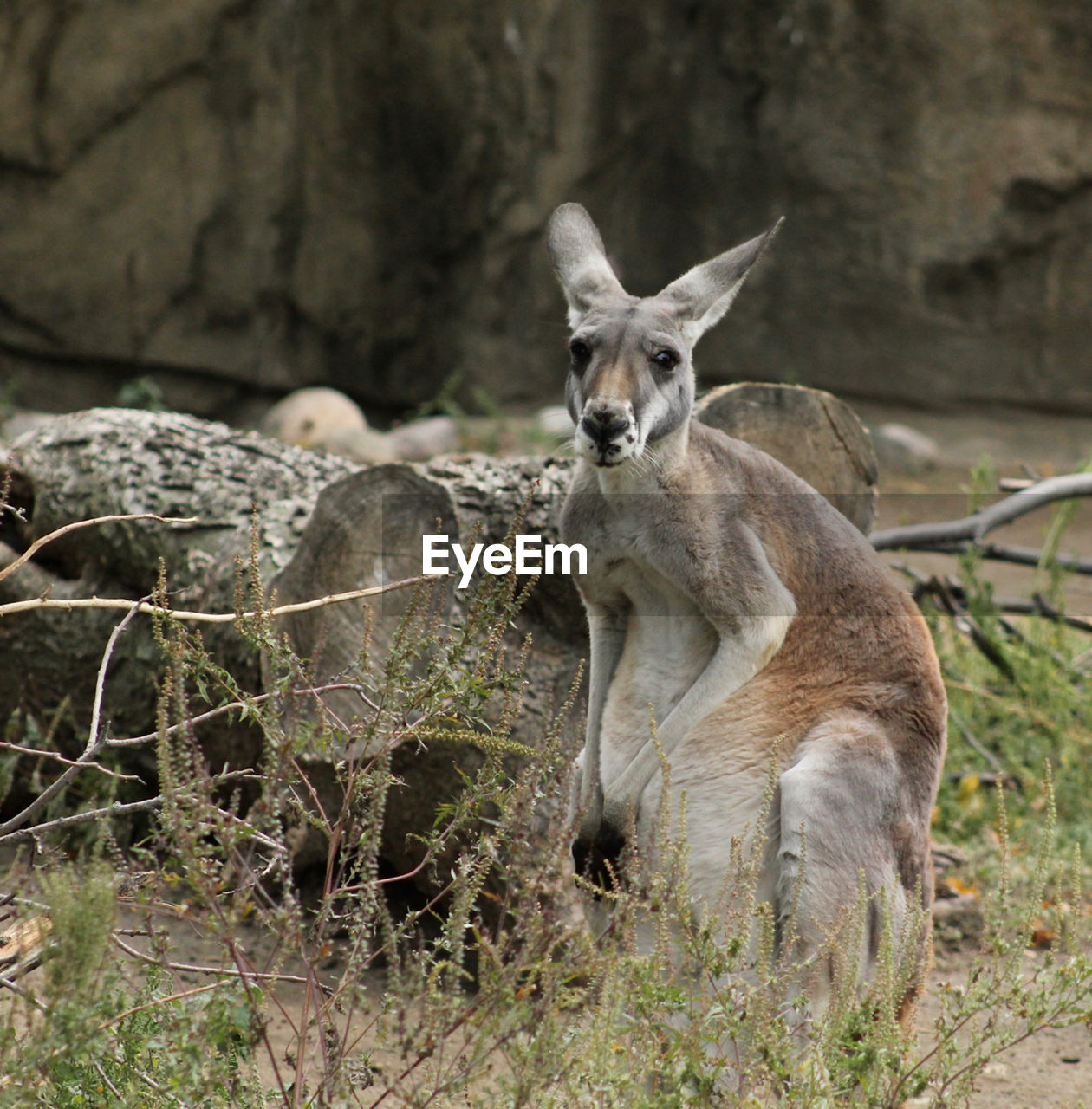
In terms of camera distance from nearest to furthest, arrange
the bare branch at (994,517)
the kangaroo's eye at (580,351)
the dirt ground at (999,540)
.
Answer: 1. the kangaroo's eye at (580,351)
2. the dirt ground at (999,540)
3. the bare branch at (994,517)

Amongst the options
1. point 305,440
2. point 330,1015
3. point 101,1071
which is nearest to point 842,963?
point 330,1015

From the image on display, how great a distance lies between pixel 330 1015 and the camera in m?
2.38

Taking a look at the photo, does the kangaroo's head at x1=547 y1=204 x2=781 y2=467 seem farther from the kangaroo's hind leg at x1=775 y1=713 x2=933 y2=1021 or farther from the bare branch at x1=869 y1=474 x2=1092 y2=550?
Result: the bare branch at x1=869 y1=474 x2=1092 y2=550

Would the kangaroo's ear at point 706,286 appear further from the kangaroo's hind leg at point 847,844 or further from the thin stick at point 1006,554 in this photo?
the thin stick at point 1006,554

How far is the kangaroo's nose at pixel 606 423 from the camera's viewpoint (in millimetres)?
3098

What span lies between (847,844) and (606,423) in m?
1.08

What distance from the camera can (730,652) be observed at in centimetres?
325

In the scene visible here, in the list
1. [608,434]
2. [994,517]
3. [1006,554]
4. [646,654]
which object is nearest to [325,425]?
[1006,554]

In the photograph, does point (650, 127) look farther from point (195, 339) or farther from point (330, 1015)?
point (330, 1015)

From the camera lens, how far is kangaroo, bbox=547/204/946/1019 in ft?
10.1

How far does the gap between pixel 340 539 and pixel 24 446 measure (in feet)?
4.98

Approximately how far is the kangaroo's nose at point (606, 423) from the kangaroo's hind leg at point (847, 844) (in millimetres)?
844

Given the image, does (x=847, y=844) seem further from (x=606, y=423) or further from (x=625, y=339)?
(x=625, y=339)

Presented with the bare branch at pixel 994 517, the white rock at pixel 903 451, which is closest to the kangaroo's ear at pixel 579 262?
the bare branch at pixel 994 517
